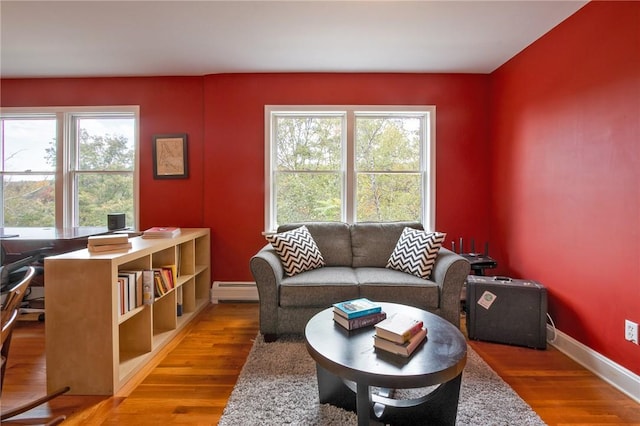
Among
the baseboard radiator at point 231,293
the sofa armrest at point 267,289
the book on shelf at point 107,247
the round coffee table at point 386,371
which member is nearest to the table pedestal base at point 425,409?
the round coffee table at point 386,371

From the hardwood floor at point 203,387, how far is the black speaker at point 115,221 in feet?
3.58

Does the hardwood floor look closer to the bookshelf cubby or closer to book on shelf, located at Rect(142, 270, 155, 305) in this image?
the bookshelf cubby

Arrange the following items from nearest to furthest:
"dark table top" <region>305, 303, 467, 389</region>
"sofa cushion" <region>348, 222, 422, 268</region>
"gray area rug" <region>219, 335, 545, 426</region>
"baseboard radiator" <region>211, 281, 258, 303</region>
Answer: "dark table top" <region>305, 303, 467, 389</region> → "gray area rug" <region>219, 335, 545, 426</region> → "sofa cushion" <region>348, 222, 422, 268</region> → "baseboard radiator" <region>211, 281, 258, 303</region>

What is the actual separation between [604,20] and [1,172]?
568 cm

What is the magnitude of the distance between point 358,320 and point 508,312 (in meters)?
1.44

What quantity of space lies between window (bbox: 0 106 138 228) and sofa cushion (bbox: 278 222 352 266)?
2.04 metres

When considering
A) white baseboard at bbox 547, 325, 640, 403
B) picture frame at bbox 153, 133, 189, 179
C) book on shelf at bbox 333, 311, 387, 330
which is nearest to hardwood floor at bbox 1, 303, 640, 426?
white baseboard at bbox 547, 325, 640, 403

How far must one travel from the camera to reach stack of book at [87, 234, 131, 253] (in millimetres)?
1799

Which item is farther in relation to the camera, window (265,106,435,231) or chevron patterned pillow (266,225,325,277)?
window (265,106,435,231)

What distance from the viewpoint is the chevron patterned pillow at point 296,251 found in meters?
2.49

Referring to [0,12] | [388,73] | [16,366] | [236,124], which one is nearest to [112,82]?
[0,12]

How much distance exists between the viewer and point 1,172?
333 cm

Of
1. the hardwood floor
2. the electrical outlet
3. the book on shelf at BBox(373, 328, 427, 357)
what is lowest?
the hardwood floor

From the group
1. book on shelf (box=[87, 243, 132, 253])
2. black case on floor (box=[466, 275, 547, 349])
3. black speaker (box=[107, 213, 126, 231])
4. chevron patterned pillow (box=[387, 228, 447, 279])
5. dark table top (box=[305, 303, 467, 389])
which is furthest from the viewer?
black speaker (box=[107, 213, 126, 231])
